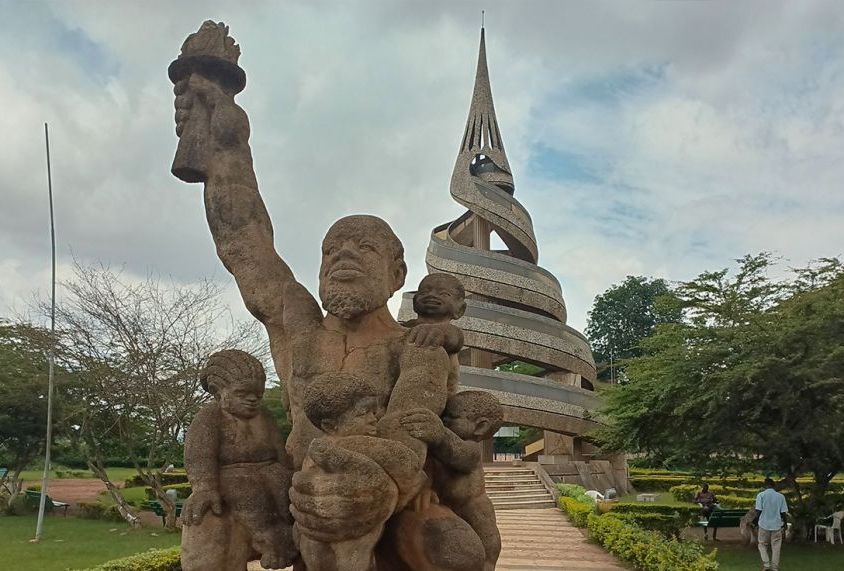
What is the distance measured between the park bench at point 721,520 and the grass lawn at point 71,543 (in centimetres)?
1042

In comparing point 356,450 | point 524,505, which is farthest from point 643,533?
point 356,450

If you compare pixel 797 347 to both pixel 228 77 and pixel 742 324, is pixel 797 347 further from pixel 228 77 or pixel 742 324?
pixel 228 77

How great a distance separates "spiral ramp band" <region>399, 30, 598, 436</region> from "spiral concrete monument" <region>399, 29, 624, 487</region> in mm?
31

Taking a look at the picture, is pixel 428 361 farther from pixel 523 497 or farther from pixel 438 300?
pixel 523 497

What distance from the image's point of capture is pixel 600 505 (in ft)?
55.9

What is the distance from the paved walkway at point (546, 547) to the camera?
35.6 feet

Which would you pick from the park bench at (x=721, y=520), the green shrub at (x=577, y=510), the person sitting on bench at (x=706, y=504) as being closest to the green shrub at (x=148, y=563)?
the green shrub at (x=577, y=510)

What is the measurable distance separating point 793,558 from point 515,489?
8802mm

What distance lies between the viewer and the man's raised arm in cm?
461

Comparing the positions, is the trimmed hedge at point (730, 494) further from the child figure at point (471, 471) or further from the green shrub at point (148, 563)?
the child figure at point (471, 471)

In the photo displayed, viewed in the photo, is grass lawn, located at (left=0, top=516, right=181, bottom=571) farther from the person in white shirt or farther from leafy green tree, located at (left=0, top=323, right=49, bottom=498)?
the person in white shirt

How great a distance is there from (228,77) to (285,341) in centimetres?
185

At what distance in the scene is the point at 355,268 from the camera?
3.94m

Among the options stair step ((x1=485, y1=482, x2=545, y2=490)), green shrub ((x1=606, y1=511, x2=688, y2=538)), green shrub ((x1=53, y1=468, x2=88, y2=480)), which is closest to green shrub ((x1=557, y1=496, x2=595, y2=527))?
green shrub ((x1=606, y1=511, x2=688, y2=538))
